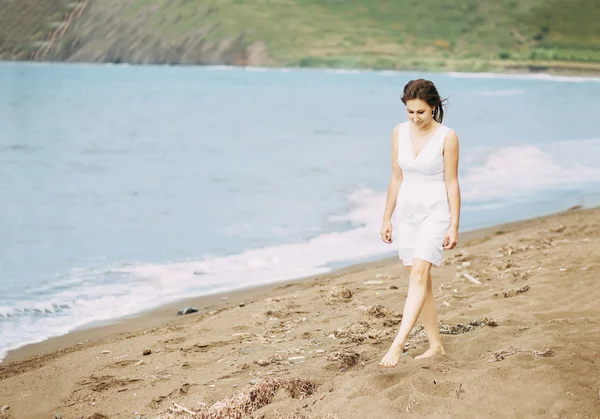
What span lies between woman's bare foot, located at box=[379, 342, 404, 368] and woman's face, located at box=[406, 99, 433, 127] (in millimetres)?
1109

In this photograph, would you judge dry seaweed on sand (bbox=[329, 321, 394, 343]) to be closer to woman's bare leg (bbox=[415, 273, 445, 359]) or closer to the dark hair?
woman's bare leg (bbox=[415, 273, 445, 359])

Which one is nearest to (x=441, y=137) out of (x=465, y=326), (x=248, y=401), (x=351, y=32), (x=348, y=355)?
(x=348, y=355)

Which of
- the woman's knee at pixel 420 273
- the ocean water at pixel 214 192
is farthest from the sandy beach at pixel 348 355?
the ocean water at pixel 214 192

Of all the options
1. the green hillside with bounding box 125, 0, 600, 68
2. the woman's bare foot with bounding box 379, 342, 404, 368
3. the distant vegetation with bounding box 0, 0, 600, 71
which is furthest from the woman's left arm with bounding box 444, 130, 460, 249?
the green hillside with bounding box 125, 0, 600, 68

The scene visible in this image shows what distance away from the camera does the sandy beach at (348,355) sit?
3.84m

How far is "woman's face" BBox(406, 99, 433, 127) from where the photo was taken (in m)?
4.13

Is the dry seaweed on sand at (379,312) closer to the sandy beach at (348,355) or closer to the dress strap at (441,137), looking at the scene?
the sandy beach at (348,355)

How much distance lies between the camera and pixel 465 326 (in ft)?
16.7

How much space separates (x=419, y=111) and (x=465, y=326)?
60.8 inches

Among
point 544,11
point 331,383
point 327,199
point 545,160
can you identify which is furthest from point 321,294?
point 544,11

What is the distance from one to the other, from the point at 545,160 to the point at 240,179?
22.7 ft

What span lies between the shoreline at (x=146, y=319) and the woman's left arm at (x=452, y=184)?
10.1 feet

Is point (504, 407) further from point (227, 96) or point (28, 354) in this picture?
point (227, 96)

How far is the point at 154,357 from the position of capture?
5.31m
